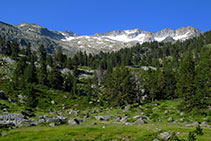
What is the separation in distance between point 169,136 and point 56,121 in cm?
2033

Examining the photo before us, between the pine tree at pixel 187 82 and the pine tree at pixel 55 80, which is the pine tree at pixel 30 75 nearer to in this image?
the pine tree at pixel 55 80

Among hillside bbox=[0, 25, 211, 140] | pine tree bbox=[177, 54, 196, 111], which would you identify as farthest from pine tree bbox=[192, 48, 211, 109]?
pine tree bbox=[177, 54, 196, 111]

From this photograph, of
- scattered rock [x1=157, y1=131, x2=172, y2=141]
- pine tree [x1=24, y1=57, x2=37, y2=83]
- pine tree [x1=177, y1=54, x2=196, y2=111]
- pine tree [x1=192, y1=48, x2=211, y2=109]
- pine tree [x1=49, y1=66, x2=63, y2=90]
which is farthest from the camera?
Result: pine tree [x1=49, y1=66, x2=63, y2=90]

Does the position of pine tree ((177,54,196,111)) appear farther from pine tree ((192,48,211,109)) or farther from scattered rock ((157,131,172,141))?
scattered rock ((157,131,172,141))

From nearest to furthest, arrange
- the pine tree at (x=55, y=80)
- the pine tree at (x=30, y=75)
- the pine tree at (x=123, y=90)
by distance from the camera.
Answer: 1. the pine tree at (x=123, y=90)
2. the pine tree at (x=30, y=75)
3. the pine tree at (x=55, y=80)

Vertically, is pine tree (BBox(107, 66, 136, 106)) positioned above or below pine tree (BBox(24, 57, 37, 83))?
below

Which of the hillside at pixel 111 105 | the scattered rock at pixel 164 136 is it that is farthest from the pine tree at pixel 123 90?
the scattered rock at pixel 164 136

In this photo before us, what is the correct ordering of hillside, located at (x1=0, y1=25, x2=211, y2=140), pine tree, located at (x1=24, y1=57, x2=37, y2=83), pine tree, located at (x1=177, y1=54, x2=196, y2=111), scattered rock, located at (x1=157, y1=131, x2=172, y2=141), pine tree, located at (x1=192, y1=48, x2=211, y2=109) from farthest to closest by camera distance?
pine tree, located at (x1=24, y1=57, x2=37, y2=83) < pine tree, located at (x1=177, y1=54, x2=196, y2=111) < pine tree, located at (x1=192, y1=48, x2=211, y2=109) < hillside, located at (x1=0, y1=25, x2=211, y2=140) < scattered rock, located at (x1=157, y1=131, x2=172, y2=141)

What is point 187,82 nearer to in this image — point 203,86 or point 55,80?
point 203,86

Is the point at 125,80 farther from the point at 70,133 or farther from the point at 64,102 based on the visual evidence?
the point at 70,133

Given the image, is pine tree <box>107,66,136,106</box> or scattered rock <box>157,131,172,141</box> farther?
pine tree <box>107,66,136,106</box>

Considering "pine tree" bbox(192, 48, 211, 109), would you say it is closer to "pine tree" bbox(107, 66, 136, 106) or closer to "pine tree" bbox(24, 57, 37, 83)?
"pine tree" bbox(107, 66, 136, 106)

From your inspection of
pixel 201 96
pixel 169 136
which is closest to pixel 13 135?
pixel 169 136

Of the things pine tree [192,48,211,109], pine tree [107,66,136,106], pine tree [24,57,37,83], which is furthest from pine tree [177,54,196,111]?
pine tree [24,57,37,83]
